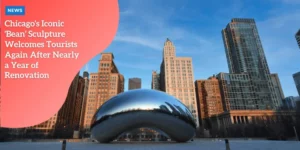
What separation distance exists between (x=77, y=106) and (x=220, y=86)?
129 m

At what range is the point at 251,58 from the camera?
142750 millimetres

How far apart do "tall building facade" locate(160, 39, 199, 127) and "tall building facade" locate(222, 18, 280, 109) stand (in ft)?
152

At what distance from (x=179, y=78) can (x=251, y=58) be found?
6902 cm

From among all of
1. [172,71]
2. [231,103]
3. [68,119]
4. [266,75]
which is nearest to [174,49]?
[172,71]

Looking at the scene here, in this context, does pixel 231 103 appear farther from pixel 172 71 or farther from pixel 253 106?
pixel 172 71

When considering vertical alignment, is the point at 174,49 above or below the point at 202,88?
above

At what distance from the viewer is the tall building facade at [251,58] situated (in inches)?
4857

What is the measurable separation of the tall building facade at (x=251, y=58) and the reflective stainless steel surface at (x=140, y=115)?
13072cm

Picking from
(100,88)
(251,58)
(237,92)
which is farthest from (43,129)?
(251,58)

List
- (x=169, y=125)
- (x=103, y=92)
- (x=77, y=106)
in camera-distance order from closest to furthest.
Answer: (x=169, y=125), (x=103, y=92), (x=77, y=106)

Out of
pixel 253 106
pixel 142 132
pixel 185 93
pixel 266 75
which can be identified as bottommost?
pixel 142 132

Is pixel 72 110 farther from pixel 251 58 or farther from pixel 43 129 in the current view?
pixel 251 58

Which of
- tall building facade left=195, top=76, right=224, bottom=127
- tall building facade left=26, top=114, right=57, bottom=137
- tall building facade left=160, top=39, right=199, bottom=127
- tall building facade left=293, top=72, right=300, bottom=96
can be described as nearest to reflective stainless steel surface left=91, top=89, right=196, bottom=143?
tall building facade left=160, top=39, right=199, bottom=127

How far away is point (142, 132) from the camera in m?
109
